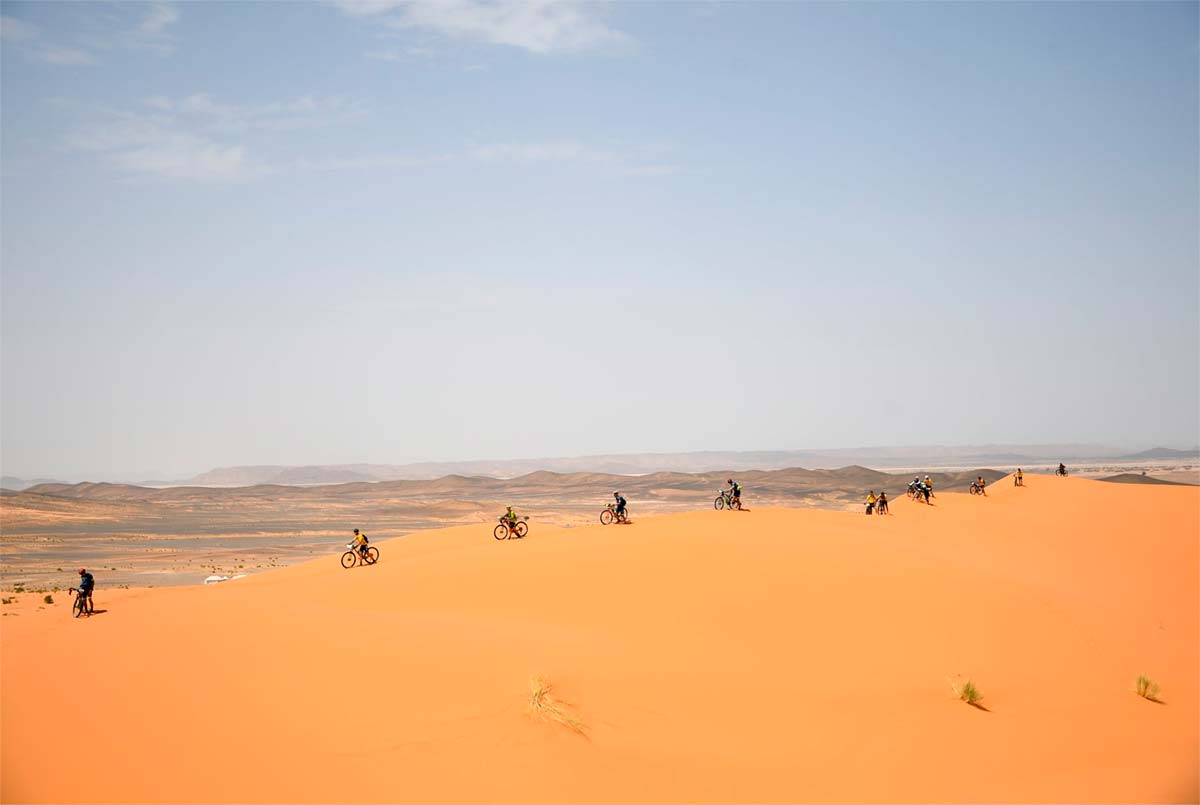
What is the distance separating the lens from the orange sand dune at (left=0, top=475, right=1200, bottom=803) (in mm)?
9766

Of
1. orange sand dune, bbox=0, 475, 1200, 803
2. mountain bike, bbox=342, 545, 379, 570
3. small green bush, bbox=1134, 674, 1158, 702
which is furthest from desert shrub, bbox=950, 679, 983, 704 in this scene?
mountain bike, bbox=342, 545, 379, 570

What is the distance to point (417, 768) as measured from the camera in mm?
9648

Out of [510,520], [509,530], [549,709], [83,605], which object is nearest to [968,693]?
[549,709]

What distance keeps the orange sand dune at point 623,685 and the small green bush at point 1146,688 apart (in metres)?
0.31

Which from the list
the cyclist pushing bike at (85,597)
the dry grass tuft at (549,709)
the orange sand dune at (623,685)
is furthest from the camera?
the cyclist pushing bike at (85,597)

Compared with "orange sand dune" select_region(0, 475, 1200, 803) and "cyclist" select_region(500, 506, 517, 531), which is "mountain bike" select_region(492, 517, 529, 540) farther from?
"orange sand dune" select_region(0, 475, 1200, 803)

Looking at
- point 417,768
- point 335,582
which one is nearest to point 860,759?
point 417,768

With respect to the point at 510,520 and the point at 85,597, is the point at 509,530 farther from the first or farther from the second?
the point at 85,597

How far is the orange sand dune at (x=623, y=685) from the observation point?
9766 mm

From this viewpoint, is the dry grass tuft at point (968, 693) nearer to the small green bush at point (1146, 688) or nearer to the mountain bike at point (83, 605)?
the small green bush at point (1146, 688)

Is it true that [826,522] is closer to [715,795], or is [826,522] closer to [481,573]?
[481,573]

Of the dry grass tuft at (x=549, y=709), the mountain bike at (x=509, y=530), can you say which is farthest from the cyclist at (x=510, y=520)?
the dry grass tuft at (x=549, y=709)

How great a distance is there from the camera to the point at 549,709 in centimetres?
1117

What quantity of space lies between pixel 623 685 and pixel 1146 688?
10.0m
